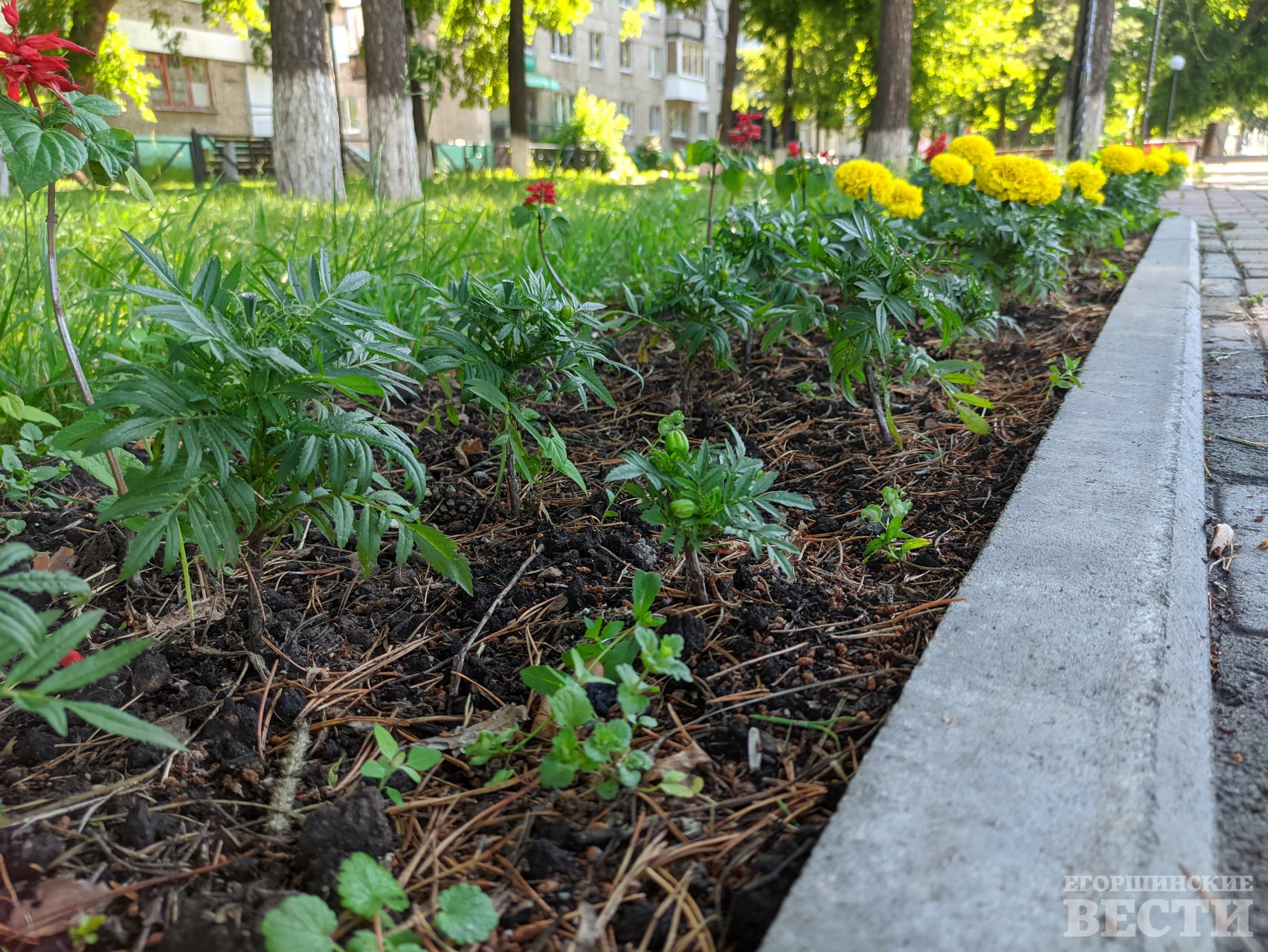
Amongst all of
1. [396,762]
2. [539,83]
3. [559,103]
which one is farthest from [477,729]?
[559,103]

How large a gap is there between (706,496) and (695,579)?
9.1 inches

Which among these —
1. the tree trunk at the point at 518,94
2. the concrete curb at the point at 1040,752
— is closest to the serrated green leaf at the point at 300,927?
the concrete curb at the point at 1040,752

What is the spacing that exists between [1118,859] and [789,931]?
380 mm

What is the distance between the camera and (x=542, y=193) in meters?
2.63

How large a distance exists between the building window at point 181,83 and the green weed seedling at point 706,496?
30509mm

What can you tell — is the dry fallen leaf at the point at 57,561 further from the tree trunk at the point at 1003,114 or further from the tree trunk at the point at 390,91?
the tree trunk at the point at 1003,114

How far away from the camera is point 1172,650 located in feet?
4.26

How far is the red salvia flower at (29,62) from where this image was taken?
1.23 meters

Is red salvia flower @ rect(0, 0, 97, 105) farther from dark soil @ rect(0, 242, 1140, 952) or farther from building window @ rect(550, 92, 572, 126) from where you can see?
building window @ rect(550, 92, 572, 126)

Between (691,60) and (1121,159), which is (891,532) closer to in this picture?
(1121,159)

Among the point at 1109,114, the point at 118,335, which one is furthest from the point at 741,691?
the point at 1109,114

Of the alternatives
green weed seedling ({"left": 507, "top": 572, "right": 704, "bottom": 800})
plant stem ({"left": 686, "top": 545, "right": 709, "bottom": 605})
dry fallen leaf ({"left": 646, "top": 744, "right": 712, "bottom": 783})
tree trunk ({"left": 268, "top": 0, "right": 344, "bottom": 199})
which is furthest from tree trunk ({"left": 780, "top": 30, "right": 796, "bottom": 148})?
dry fallen leaf ({"left": 646, "top": 744, "right": 712, "bottom": 783})

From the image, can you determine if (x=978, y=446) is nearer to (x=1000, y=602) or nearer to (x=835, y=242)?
(x=835, y=242)

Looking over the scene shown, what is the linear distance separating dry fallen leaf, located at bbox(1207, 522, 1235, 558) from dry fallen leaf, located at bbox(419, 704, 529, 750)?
5.00ft
